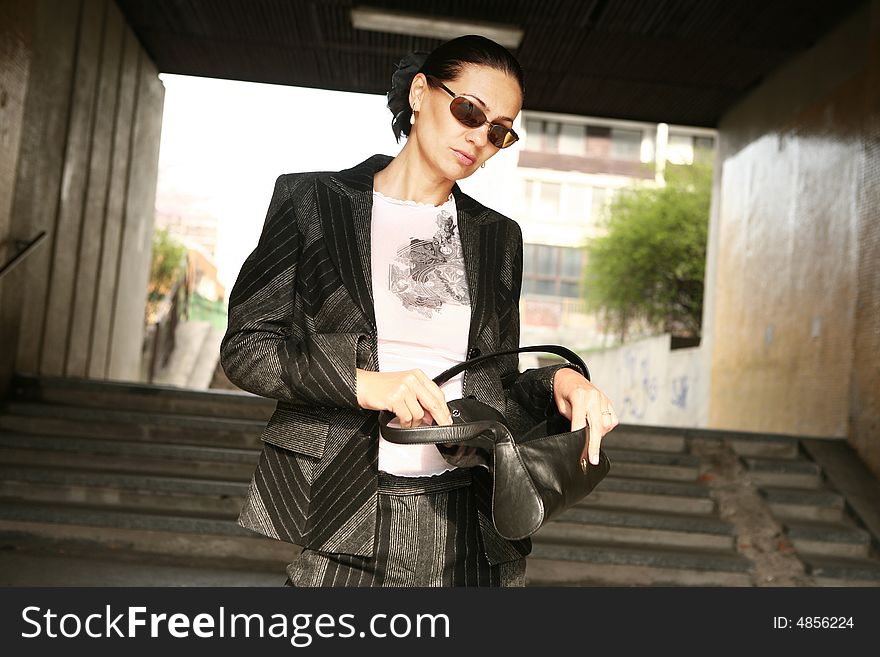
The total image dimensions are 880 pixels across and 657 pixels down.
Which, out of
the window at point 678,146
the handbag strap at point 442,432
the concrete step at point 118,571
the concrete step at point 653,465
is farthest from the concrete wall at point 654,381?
the window at point 678,146

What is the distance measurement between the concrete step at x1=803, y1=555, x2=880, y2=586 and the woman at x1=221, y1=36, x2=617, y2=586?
536 centimetres

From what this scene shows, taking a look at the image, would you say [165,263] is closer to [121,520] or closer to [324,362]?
[121,520]

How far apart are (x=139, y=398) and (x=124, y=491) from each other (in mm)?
1840

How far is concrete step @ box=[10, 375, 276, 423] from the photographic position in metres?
8.06

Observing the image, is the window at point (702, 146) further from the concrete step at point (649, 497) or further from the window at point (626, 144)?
the concrete step at point (649, 497)

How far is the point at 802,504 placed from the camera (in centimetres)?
720

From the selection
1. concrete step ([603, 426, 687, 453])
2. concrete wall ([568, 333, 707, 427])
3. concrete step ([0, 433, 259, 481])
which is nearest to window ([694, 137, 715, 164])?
concrete wall ([568, 333, 707, 427])

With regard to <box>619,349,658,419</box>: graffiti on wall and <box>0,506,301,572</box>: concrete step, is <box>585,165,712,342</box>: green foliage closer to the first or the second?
<box>619,349,658,419</box>: graffiti on wall

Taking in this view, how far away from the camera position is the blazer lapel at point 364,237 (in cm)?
137

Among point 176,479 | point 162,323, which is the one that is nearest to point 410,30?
point 176,479

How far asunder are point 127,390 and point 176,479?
1.92 meters

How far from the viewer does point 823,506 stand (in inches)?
286
